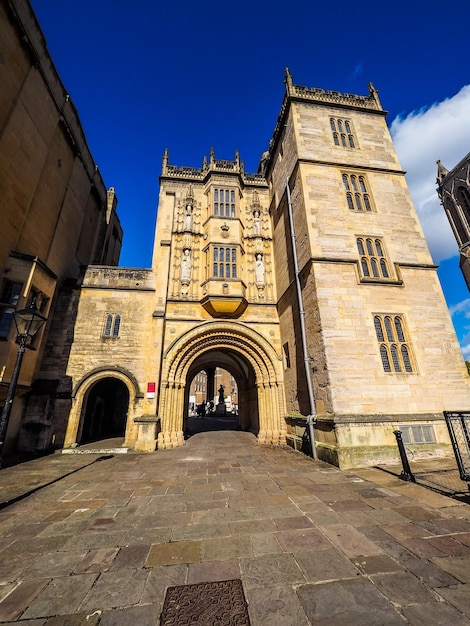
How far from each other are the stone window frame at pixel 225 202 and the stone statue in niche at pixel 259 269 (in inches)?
116

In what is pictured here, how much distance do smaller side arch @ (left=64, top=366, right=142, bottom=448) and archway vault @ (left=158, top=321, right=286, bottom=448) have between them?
1315 mm

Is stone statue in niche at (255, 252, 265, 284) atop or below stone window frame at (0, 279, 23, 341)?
atop

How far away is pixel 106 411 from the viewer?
676 inches

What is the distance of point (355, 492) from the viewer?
18.2 feet

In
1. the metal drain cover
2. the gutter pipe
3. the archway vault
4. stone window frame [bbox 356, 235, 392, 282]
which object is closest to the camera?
the metal drain cover

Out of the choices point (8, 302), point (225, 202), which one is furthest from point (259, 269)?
point (8, 302)

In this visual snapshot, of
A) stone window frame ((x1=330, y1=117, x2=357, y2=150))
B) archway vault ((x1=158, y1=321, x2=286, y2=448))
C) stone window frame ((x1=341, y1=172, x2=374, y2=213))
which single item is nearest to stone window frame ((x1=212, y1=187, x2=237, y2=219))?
stone window frame ((x1=330, y1=117, x2=357, y2=150))

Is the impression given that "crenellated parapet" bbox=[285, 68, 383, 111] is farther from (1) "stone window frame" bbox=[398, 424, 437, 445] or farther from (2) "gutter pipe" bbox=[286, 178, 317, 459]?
(1) "stone window frame" bbox=[398, 424, 437, 445]

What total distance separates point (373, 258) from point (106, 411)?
1804cm

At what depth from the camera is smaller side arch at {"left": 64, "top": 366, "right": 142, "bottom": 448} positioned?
11367 mm

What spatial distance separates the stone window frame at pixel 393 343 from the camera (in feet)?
29.9

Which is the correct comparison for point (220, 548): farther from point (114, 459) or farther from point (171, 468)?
point (114, 459)

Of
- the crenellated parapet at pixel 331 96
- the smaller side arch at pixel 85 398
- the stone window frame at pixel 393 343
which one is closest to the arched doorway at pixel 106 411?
the smaller side arch at pixel 85 398

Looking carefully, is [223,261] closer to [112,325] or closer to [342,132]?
[112,325]
